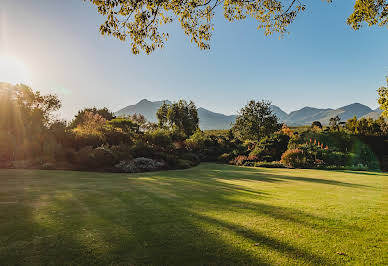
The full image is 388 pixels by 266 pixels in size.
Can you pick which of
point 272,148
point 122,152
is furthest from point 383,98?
point 122,152

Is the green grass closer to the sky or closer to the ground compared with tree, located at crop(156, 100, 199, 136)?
closer to the ground

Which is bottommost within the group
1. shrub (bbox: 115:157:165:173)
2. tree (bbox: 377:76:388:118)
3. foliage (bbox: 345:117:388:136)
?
shrub (bbox: 115:157:165:173)

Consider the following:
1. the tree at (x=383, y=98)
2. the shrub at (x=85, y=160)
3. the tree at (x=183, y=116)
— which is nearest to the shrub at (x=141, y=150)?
the shrub at (x=85, y=160)

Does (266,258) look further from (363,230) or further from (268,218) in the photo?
(363,230)

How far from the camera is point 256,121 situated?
2283cm

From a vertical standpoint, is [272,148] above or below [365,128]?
below

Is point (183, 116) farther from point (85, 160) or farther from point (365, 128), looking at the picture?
point (85, 160)

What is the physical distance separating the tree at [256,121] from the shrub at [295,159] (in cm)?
757

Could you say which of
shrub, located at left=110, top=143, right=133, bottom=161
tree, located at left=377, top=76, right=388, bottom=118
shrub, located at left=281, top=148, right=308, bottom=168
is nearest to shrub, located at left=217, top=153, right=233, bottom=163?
shrub, located at left=281, top=148, right=308, bottom=168

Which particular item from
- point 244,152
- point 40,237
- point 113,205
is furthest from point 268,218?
point 244,152

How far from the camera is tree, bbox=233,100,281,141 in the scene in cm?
2280

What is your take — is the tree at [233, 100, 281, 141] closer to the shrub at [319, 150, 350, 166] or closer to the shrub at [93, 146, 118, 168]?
the shrub at [319, 150, 350, 166]

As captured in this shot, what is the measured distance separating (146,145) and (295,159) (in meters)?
11.3

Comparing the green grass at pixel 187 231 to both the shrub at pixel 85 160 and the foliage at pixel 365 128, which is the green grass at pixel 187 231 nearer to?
the shrub at pixel 85 160
